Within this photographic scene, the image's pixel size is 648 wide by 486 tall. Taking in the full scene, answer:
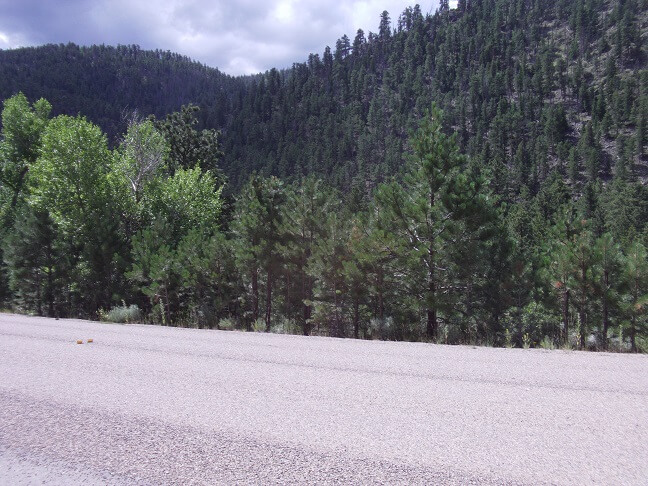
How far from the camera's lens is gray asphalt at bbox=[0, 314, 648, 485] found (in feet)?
10.3

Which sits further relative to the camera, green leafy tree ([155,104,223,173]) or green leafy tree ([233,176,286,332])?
green leafy tree ([155,104,223,173])

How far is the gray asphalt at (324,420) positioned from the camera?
3.13 metres

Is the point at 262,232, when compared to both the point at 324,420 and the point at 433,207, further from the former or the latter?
the point at 324,420

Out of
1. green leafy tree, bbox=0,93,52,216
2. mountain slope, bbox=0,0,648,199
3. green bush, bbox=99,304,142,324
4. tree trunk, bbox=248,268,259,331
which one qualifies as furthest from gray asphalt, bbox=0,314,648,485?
mountain slope, bbox=0,0,648,199

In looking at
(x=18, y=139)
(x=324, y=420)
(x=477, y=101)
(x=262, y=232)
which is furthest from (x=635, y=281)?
(x=477, y=101)

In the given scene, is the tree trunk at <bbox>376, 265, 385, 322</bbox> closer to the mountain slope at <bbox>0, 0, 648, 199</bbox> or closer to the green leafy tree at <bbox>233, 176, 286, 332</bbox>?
the green leafy tree at <bbox>233, 176, 286, 332</bbox>

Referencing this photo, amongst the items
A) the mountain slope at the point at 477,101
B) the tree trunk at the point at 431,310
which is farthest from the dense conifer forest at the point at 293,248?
the mountain slope at the point at 477,101

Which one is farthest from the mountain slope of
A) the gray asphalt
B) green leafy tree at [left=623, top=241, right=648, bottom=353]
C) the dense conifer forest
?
the gray asphalt

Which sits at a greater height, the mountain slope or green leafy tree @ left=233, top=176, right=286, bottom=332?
the mountain slope

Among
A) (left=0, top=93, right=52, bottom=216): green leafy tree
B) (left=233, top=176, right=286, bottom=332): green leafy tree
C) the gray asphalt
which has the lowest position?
the gray asphalt

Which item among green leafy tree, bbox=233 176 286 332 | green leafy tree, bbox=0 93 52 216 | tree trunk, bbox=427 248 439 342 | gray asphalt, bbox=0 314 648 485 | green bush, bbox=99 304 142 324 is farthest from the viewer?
green leafy tree, bbox=0 93 52 216

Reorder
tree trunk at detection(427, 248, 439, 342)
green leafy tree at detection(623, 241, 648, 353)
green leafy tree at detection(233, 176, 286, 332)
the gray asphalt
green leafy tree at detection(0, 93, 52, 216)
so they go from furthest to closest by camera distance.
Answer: green leafy tree at detection(0, 93, 52, 216)
green leafy tree at detection(233, 176, 286, 332)
tree trunk at detection(427, 248, 439, 342)
green leafy tree at detection(623, 241, 648, 353)
the gray asphalt

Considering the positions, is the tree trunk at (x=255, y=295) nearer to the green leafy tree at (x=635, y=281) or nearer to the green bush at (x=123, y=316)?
the green bush at (x=123, y=316)

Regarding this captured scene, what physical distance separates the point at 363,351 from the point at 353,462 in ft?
14.5
